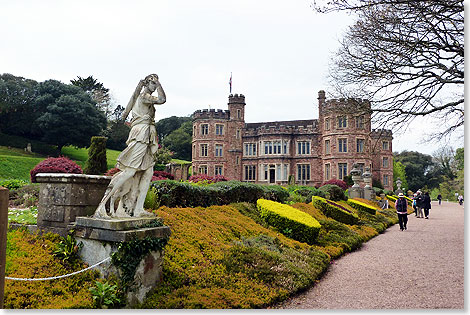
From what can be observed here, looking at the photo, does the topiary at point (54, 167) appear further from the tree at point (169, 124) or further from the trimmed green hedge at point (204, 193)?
the tree at point (169, 124)

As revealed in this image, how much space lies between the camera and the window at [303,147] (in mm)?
Answer: 40844

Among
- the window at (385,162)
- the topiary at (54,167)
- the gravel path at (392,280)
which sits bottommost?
the gravel path at (392,280)

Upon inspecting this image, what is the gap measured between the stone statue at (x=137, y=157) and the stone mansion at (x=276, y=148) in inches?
1371

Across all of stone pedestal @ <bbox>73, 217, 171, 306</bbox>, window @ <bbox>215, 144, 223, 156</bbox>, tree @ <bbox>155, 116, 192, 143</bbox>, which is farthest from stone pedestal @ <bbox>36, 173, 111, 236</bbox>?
tree @ <bbox>155, 116, 192, 143</bbox>

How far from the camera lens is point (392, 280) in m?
6.24

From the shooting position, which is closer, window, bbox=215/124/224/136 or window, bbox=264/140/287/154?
window, bbox=264/140/287/154

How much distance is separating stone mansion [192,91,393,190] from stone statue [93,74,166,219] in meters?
34.8

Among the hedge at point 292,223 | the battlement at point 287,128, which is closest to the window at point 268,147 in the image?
the battlement at point 287,128

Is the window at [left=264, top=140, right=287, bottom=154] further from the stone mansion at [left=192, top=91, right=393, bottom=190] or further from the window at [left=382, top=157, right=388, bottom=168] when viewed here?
the window at [left=382, top=157, right=388, bottom=168]

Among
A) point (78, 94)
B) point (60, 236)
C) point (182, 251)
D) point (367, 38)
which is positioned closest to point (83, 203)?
point (60, 236)

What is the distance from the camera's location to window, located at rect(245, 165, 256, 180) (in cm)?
4281

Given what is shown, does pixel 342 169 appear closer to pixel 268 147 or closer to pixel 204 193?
pixel 268 147

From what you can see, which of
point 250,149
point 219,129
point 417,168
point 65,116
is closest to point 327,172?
point 250,149

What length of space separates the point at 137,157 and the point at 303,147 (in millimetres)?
37771
